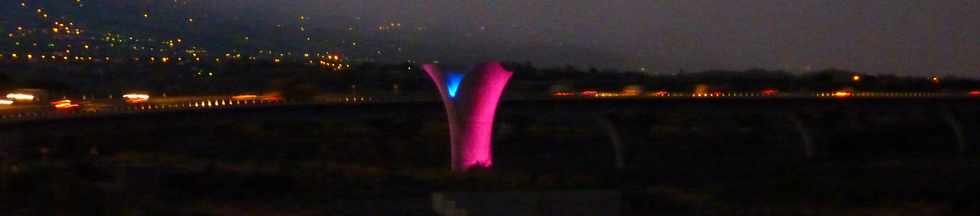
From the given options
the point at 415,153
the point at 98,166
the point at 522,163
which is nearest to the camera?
the point at 98,166

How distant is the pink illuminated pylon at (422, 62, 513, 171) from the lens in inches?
2363

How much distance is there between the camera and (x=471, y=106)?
60406 millimetres

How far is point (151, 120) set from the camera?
6800 cm

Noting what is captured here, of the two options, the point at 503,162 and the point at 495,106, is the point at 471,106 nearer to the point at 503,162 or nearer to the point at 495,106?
the point at 495,106

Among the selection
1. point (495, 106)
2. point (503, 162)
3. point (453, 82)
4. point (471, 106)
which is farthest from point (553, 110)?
point (471, 106)

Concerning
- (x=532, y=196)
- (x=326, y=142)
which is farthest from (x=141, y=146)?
(x=532, y=196)

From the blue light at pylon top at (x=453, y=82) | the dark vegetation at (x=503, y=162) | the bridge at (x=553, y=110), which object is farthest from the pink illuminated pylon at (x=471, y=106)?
the bridge at (x=553, y=110)

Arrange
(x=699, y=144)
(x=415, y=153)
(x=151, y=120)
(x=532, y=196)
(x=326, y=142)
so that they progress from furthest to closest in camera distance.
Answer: (x=699, y=144) → (x=326, y=142) → (x=415, y=153) → (x=151, y=120) → (x=532, y=196)

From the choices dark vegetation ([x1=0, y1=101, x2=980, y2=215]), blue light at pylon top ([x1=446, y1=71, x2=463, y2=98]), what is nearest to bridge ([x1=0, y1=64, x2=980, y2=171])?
blue light at pylon top ([x1=446, y1=71, x2=463, y2=98])

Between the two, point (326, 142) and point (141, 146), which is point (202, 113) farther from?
point (326, 142)

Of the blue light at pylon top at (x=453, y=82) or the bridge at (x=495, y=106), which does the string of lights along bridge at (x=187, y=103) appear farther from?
the blue light at pylon top at (x=453, y=82)

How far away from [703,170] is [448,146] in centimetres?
2095

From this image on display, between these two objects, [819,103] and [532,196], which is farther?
[819,103]

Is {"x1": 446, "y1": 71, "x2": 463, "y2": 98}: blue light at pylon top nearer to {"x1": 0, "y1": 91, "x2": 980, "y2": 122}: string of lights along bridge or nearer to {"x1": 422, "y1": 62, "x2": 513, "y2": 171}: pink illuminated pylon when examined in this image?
{"x1": 422, "y1": 62, "x2": 513, "y2": 171}: pink illuminated pylon
